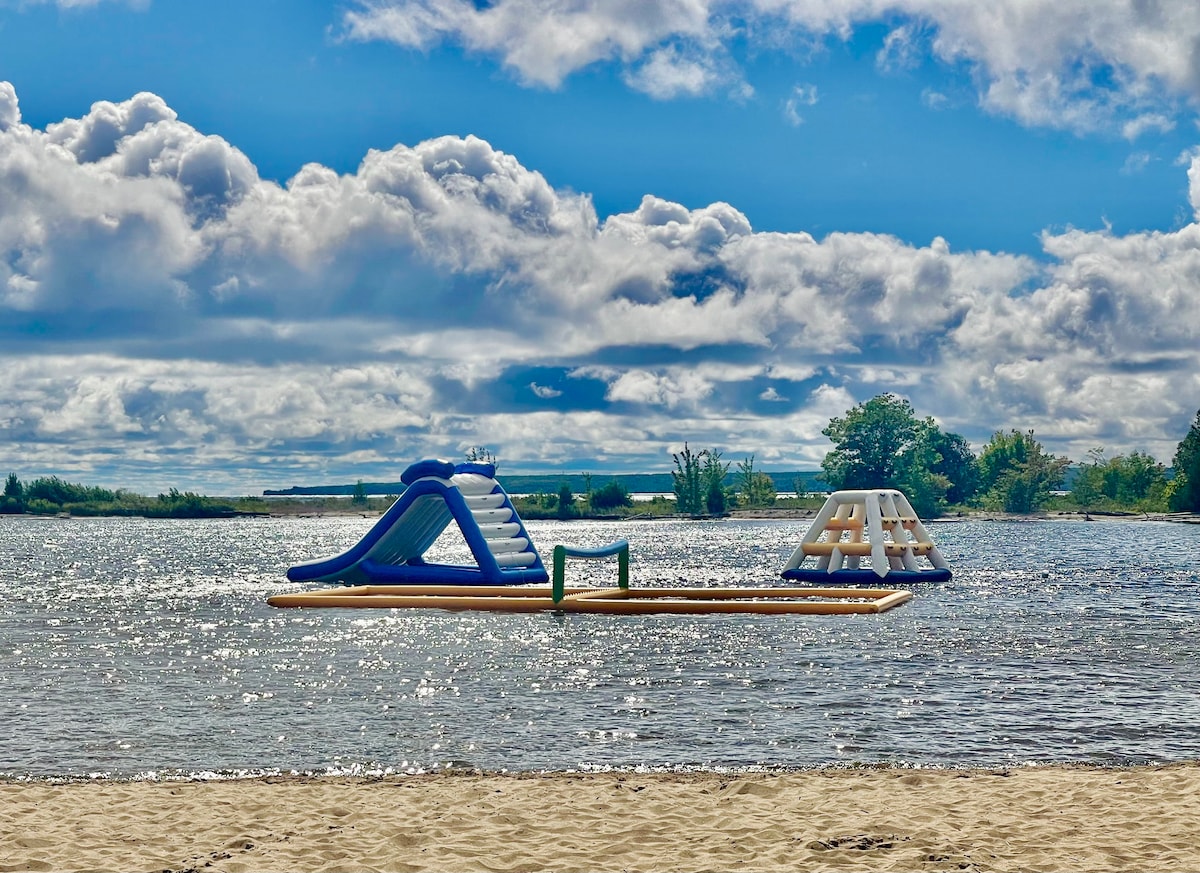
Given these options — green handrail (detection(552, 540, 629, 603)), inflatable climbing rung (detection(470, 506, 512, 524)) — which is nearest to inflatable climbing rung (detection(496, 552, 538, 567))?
inflatable climbing rung (detection(470, 506, 512, 524))

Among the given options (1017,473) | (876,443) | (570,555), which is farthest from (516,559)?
(1017,473)

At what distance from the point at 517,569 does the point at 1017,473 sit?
115m

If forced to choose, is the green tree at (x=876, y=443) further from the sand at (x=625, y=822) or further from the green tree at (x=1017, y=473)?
the sand at (x=625, y=822)

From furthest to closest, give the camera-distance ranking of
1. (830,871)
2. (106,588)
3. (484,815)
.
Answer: (106,588)
(484,815)
(830,871)

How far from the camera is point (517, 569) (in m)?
33.8

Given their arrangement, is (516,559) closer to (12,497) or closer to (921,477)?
(921,477)

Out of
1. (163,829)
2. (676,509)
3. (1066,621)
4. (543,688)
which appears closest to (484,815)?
(163,829)

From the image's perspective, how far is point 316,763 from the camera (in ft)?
40.7

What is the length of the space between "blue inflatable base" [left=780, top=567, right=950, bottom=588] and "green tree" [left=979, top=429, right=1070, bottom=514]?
336ft

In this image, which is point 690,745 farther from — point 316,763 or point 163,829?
point 163,829

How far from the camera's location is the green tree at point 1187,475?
111562 millimetres

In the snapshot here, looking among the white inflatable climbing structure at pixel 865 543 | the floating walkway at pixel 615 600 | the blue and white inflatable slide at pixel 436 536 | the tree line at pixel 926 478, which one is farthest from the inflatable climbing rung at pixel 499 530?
the tree line at pixel 926 478

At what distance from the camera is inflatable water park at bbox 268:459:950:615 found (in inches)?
1107

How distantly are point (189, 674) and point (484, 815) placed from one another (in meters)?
11.0
